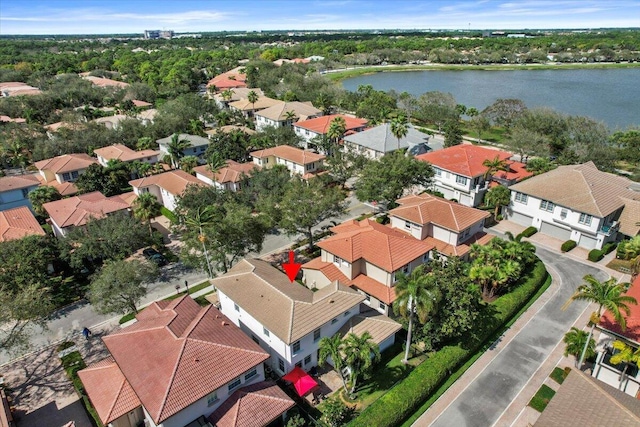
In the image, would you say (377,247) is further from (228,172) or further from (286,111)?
(286,111)

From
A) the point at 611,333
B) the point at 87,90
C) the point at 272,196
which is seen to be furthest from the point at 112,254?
the point at 87,90

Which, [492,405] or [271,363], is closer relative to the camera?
[492,405]

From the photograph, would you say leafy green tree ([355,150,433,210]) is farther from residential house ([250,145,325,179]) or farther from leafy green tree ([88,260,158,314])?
leafy green tree ([88,260,158,314])

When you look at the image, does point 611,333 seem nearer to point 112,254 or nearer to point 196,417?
point 196,417

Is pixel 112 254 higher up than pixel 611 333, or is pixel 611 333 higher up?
pixel 611 333

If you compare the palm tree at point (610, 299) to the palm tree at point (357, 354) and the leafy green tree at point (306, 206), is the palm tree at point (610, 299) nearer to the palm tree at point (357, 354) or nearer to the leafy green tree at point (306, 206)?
the palm tree at point (357, 354)

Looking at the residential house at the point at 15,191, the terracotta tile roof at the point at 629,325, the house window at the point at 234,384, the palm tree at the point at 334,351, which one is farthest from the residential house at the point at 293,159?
the terracotta tile roof at the point at 629,325
